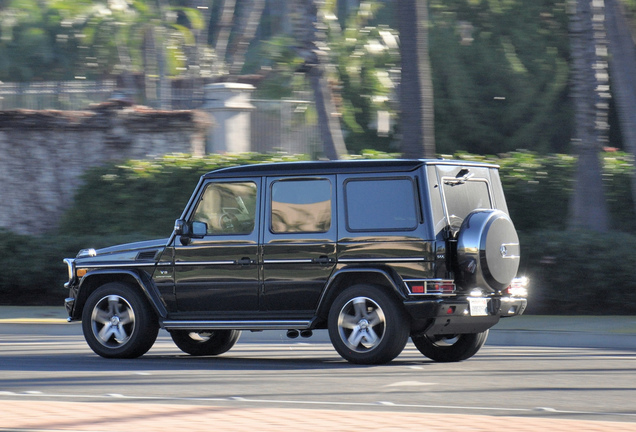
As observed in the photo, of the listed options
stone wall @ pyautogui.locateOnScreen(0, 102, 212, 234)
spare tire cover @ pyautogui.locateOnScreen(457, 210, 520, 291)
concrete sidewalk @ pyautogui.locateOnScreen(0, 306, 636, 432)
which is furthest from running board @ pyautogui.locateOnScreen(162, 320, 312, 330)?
stone wall @ pyautogui.locateOnScreen(0, 102, 212, 234)

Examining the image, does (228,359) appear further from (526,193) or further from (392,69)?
(392,69)

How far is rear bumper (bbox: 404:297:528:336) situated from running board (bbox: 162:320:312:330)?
42.3 inches

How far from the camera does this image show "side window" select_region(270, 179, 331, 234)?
10.5 m

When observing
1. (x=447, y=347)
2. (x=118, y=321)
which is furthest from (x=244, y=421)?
(x=447, y=347)

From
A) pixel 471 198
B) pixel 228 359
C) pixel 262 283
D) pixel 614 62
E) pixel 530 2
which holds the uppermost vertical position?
pixel 530 2

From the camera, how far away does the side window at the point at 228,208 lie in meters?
10.9

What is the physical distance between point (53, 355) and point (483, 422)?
253 inches

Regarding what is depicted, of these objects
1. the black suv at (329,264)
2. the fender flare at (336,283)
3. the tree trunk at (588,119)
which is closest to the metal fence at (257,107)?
the tree trunk at (588,119)

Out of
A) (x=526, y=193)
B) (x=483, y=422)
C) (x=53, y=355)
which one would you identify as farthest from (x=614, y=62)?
(x=483, y=422)

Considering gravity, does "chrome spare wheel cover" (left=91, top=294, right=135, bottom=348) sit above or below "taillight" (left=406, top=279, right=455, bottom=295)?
below

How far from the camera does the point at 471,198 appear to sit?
1068 cm

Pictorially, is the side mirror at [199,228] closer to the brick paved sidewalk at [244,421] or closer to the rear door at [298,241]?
the rear door at [298,241]

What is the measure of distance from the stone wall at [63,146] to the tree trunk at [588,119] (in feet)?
22.9

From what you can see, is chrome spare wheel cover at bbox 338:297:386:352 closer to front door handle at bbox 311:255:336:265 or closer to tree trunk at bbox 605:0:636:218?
front door handle at bbox 311:255:336:265
